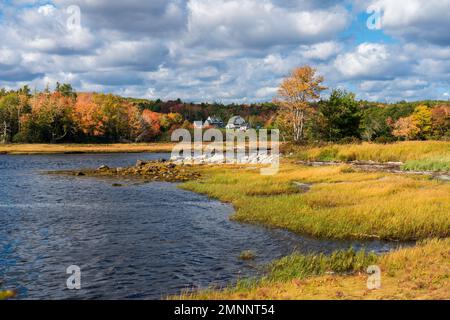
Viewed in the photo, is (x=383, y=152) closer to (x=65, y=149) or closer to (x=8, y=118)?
(x=65, y=149)

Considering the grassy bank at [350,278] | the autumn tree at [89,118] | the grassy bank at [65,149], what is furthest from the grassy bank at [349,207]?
the autumn tree at [89,118]

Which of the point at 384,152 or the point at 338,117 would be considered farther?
the point at 338,117

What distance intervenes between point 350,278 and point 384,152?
46244 mm

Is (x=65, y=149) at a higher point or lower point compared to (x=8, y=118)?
lower

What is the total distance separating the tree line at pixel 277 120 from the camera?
246ft

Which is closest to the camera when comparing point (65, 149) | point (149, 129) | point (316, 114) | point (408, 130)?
point (316, 114)

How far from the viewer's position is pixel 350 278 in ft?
47.2

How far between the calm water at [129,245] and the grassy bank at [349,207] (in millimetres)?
1315

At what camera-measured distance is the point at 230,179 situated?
42594mm

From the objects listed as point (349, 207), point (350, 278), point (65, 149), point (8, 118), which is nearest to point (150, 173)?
point (349, 207)

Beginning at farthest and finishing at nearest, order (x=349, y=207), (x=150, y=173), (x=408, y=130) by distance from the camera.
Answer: (x=408, y=130) → (x=150, y=173) → (x=349, y=207)

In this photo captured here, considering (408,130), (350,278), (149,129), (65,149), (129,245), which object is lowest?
(129,245)

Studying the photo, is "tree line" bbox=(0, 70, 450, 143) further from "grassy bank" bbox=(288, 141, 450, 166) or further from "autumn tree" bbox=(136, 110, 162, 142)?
"grassy bank" bbox=(288, 141, 450, 166)
